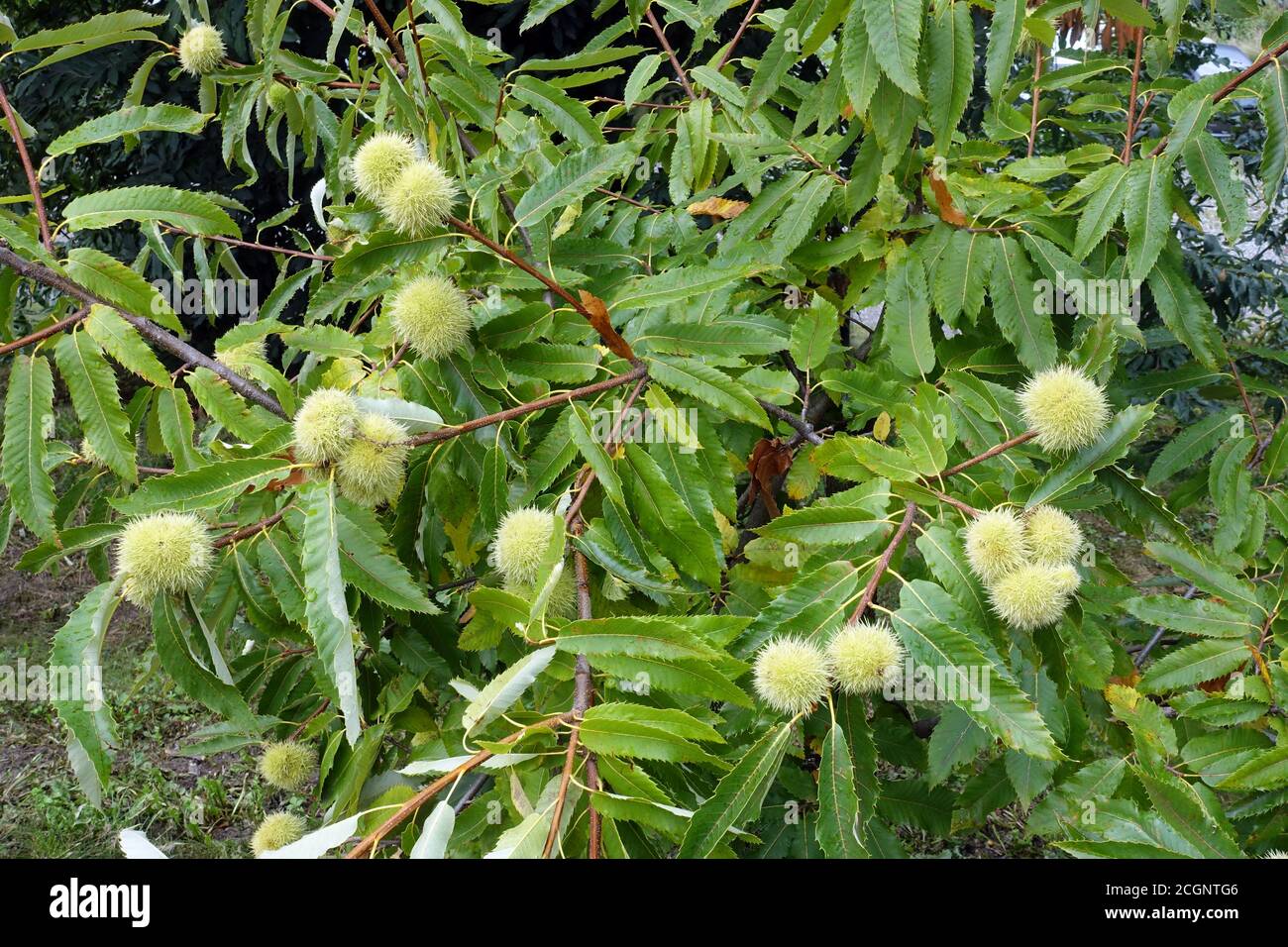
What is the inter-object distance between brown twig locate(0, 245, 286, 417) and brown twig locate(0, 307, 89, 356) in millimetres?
20

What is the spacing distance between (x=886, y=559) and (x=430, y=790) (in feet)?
1.75

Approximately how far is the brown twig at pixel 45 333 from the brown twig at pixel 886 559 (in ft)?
3.30

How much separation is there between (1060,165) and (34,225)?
1612 millimetres

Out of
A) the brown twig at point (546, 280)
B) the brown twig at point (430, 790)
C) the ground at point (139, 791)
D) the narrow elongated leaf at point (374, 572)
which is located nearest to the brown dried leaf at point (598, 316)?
the brown twig at point (546, 280)

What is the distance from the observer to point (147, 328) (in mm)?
1269

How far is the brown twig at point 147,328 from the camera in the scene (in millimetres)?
1220

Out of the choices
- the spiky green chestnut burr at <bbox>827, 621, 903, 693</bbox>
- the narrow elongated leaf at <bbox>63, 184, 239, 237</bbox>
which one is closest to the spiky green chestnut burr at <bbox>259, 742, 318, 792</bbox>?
the narrow elongated leaf at <bbox>63, 184, 239, 237</bbox>

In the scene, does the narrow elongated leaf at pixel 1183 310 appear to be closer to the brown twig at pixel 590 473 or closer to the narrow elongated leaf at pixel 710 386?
the narrow elongated leaf at pixel 710 386

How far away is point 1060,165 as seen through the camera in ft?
5.73

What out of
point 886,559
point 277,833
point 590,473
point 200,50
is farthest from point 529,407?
point 200,50

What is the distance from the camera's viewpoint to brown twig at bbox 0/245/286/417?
1220mm

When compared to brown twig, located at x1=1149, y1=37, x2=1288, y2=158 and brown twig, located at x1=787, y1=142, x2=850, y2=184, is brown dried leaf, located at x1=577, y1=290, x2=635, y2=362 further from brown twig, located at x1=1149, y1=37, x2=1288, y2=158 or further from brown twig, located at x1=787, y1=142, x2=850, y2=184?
brown twig, located at x1=1149, y1=37, x2=1288, y2=158
